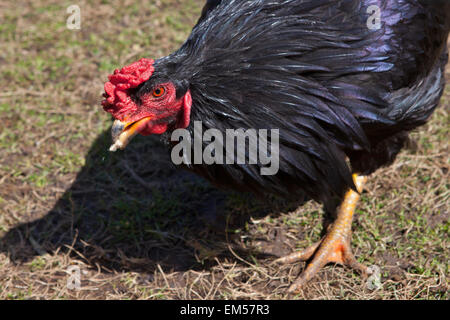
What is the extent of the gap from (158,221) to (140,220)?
0.53 ft

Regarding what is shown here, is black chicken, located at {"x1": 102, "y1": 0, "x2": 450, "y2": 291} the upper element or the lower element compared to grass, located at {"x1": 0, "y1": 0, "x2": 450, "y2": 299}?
upper

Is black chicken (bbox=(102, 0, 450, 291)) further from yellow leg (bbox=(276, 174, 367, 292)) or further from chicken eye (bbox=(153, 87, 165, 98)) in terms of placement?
yellow leg (bbox=(276, 174, 367, 292))

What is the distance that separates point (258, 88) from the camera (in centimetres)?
277

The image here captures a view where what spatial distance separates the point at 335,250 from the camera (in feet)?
12.2

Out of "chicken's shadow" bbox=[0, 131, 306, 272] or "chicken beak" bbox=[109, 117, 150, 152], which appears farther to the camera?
"chicken's shadow" bbox=[0, 131, 306, 272]

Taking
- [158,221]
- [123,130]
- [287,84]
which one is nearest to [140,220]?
[158,221]

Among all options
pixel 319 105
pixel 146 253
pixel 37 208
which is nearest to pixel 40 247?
pixel 37 208

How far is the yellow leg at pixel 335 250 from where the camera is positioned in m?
3.61

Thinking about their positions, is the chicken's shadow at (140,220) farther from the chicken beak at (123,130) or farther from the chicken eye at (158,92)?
the chicken eye at (158,92)

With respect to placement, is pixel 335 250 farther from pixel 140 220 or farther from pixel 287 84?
pixel 140 220

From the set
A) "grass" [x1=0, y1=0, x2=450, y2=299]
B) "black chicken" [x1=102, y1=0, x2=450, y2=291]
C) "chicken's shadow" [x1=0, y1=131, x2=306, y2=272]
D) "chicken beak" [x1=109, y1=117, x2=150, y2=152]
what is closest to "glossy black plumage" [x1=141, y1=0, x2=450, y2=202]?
"black chicken" [x1=102, y1=0, x2=450, y2=291]

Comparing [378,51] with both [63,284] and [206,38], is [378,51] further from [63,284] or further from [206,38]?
[63,284]

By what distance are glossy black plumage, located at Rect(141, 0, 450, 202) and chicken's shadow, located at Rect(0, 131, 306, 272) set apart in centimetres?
108

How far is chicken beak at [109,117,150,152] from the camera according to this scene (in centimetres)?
275
